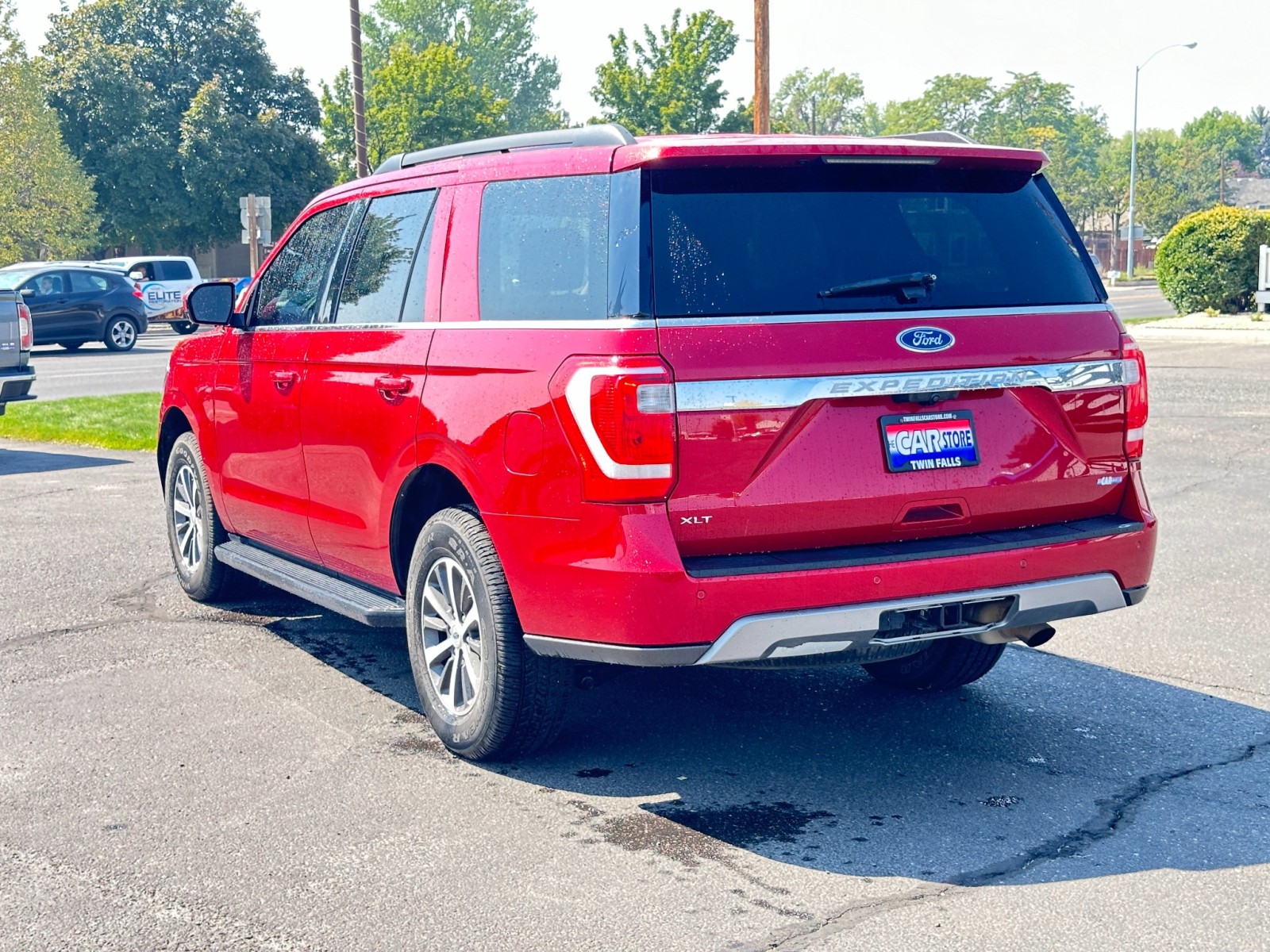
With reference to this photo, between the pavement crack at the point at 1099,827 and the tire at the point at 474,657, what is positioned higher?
the tire at the point at 474,657

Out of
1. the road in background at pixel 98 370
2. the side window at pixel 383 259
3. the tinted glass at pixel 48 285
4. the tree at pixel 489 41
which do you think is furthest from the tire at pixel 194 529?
the tree at pixel 489 41

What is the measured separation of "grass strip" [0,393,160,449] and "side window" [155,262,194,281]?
807 inches

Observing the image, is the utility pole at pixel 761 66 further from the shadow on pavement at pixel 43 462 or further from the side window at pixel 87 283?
the side window at pixel 87 283

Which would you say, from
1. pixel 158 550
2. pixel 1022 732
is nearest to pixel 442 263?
pixel 1022 732

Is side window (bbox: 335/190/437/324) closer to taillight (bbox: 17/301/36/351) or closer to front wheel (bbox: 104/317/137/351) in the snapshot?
taillight (bbox: 17/301/36/351)

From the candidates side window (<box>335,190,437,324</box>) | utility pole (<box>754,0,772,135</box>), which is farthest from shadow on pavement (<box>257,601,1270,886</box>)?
utility pole (<box>754,0,772,135</box>)

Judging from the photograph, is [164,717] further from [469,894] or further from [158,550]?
[158,550]

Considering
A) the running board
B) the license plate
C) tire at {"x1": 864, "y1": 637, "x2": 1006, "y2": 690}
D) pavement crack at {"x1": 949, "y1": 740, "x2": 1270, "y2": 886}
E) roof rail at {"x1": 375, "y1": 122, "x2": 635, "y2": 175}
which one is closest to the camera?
pavement crack at {"x1": 949, "y1": 740, "x2": 1270, "y2": 886}

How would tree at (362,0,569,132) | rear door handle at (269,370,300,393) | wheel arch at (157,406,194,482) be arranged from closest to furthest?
1. rear door handle at (269,370,300,393)
2. wheel arch at (157,406,194,482)
3. tree at (362,0,569,132)

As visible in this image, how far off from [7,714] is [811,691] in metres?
3.03

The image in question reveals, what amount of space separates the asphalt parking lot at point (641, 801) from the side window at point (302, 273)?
1470 millimetres

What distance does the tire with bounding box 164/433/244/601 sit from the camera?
7191 mm

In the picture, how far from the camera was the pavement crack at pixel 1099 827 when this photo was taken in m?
4.01

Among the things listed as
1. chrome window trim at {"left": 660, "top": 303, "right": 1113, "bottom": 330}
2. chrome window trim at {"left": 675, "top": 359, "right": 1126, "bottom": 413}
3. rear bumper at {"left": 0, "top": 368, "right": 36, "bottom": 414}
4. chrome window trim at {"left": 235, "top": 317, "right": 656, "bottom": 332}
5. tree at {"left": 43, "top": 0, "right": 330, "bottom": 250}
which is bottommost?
rear bumper at {"left": 0, "top": 368, "right": 36, "bottom": 414}
